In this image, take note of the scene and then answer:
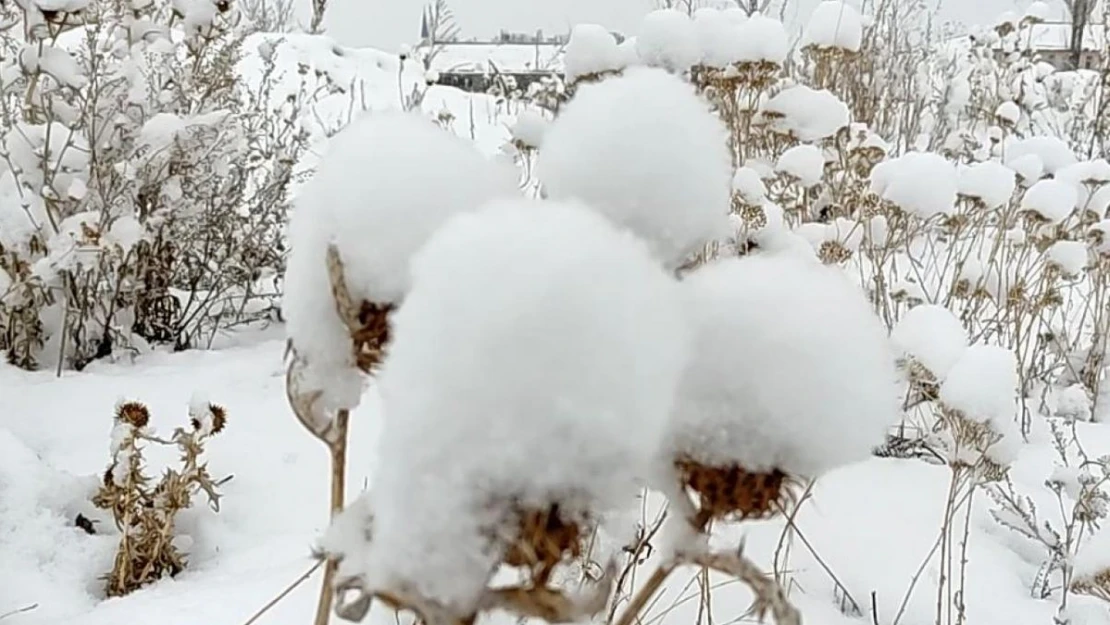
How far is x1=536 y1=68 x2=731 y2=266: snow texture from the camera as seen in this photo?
1.14ft

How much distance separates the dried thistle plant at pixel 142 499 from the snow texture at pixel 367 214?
3.41ft

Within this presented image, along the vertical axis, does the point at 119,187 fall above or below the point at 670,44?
below

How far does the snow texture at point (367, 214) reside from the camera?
37 centimetres

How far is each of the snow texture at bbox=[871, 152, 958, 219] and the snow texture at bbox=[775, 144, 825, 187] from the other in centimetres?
21

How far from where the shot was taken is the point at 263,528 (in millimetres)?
1588

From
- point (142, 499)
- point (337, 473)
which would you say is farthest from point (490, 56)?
point (337, 473)

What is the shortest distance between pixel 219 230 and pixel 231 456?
0.98 meters

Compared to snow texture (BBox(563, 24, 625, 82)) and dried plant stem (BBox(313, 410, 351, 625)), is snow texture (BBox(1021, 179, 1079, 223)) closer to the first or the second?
snow texture (BBox(563, 24, 625, 82))

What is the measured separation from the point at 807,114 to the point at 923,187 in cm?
33

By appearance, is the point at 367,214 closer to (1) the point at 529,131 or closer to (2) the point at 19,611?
(2) the point at 19,611

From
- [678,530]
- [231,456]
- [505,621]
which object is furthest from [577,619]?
[231,456]

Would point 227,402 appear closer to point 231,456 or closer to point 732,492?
point 231,456

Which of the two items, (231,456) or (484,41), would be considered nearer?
(231,456)

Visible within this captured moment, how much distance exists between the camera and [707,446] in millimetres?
328
